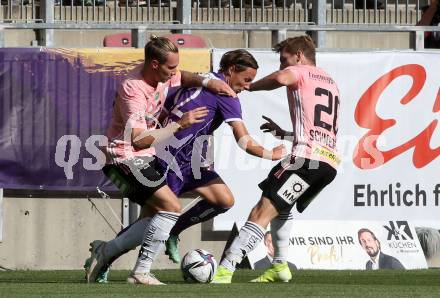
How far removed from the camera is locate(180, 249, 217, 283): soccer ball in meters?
11.8

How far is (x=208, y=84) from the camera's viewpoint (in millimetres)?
11898

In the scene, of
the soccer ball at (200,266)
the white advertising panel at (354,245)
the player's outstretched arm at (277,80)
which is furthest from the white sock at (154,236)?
the white advertising panel at (354,245)

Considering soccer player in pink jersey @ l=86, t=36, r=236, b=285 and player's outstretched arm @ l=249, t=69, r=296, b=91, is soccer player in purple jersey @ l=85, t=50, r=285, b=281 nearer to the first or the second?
player's outstretched arm @ l=249, t=69, r=296, b=91

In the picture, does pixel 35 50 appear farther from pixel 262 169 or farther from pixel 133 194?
pixel 133 194

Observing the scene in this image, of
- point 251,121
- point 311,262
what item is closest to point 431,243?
point 311,262

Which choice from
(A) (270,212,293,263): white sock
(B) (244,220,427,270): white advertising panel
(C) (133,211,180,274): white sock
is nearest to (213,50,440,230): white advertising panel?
(B) (244,220,427,270): white advertising panel

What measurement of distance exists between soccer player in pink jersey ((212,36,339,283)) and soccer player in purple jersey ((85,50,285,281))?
7.8 inches

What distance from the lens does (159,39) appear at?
1145 cm

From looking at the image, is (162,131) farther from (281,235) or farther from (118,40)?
(118,40)

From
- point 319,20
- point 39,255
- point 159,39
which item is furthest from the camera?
point 319,20

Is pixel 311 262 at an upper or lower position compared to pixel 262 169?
lower

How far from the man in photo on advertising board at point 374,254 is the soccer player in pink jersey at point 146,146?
434 centimetres

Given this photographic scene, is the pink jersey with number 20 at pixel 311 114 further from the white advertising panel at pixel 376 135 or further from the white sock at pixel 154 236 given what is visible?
the white advertising panel at pixel 376 135

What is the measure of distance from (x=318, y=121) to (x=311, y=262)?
3.50 metres
